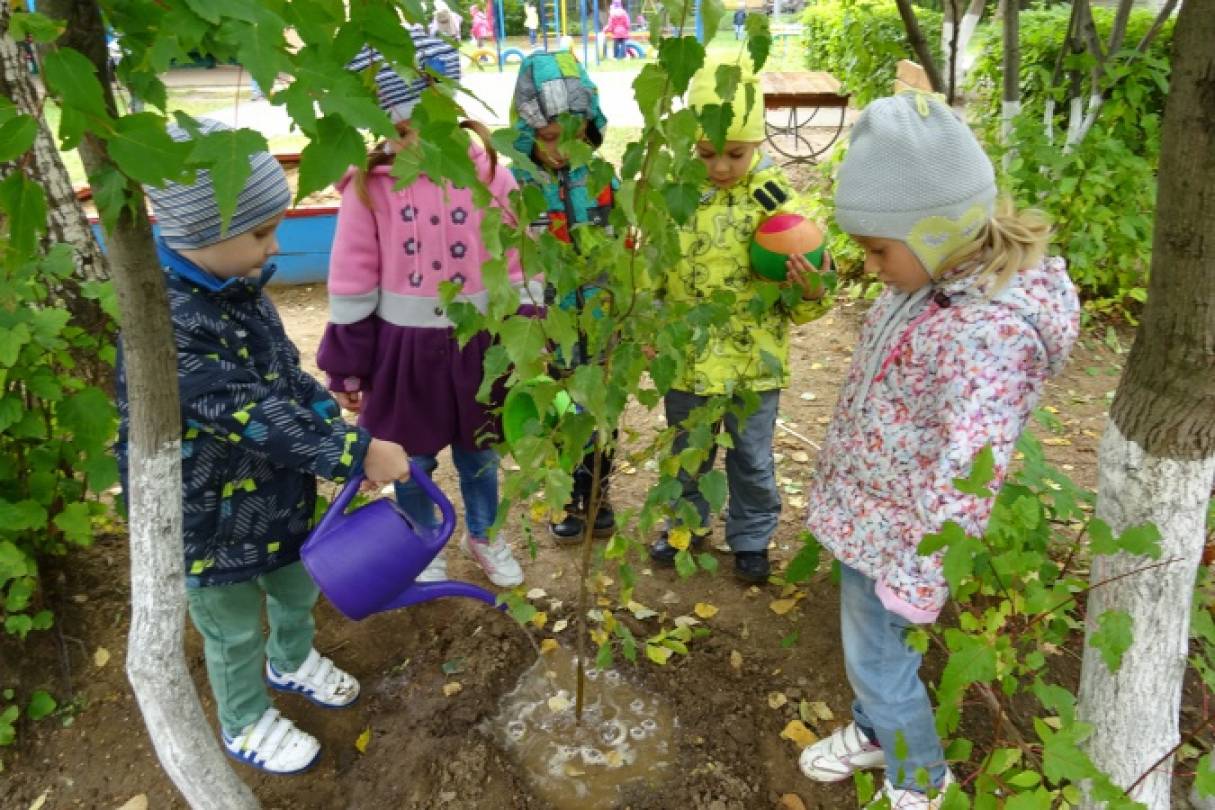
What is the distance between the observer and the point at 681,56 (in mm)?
1202

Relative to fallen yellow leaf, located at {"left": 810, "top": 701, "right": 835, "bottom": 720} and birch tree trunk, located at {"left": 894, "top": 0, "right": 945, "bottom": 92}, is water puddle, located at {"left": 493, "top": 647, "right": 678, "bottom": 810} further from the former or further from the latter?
birch tree trunk, located at {"left": 894, "top": 0, "right": 945, "bottom": 92}

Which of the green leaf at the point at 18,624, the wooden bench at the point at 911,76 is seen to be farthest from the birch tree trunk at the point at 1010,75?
the green leaf at the point at 18,624

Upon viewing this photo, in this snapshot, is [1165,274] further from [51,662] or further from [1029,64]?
[1029,64]

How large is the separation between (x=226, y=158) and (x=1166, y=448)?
64.1 inches

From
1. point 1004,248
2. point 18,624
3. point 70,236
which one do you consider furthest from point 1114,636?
point 70,236

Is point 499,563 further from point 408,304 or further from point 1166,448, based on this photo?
point 1166,448

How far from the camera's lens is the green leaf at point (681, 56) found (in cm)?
120

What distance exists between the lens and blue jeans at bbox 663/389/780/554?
2545mm

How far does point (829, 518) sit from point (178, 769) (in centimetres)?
138

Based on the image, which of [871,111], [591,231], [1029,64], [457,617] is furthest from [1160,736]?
[1029,64]

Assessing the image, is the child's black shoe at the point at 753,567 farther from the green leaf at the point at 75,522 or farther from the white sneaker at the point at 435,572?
the green leaf at the point at 75,522

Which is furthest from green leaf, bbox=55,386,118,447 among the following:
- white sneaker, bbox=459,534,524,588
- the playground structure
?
the playground structure

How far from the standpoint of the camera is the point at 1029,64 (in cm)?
570

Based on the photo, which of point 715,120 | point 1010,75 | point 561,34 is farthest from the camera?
point 561,34
